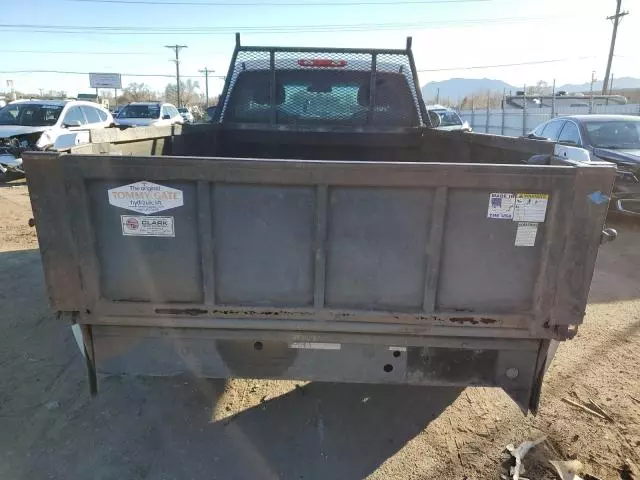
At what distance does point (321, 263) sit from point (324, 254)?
0.05 metres

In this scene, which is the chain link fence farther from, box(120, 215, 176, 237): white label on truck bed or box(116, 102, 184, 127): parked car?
box(120, 215, 176, 237): white label on truck bed

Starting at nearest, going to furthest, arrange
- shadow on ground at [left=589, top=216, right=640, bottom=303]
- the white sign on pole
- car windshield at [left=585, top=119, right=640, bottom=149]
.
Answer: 1. shadow on ground at [left=589, top=216, right=640, bottom=303]
2. car windshield at [left=585, top=119, right=640, bottom=149]
3. the white sign on pole

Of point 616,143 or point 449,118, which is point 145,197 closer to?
point 616,143

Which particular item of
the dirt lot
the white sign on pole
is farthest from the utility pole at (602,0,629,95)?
the white sign on pole

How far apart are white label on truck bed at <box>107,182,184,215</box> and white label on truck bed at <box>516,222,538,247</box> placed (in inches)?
63.6

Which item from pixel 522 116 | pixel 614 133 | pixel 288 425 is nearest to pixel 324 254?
pixel 288 425

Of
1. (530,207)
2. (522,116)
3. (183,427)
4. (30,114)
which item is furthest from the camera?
(522,116)

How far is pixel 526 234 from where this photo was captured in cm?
229

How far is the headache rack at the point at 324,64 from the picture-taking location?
16.4 ft

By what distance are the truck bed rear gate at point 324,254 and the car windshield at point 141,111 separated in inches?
→ 870

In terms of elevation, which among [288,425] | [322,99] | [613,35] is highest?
[613,35]

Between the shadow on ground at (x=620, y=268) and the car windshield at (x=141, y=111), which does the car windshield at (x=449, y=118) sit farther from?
the car windshield at (x=141, y=111)

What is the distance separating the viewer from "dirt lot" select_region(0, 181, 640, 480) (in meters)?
2.80

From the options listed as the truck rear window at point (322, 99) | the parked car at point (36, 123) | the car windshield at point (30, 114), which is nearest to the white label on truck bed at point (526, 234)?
the truck rear window at point (322, 99)
